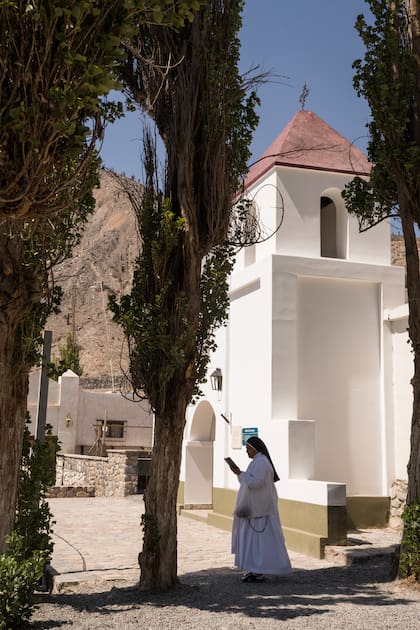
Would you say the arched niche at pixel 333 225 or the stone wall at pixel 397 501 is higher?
the arched niche at pixel 333 225

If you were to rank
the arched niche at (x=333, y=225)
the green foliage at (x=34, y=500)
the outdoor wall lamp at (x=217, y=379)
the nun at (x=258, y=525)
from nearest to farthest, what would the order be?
the green foliage at (x=34, y=500) < the nun at (x=258, y=525) < the arched niche at (x=333, y=225) < the outdoor wall lamp at (x=217, y=379)

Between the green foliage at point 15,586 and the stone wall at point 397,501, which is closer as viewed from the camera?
the green foliage at point 15,586

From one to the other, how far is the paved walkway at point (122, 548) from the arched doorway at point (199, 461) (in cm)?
80

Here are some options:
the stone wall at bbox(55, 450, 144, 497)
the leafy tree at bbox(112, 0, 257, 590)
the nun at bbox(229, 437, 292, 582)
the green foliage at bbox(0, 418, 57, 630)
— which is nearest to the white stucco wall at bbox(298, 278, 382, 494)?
the nun at bbox(229, 437, 292, 582)

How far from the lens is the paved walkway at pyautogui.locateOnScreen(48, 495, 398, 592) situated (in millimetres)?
8868

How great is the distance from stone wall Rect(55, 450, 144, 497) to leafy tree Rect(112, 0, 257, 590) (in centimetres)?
1273

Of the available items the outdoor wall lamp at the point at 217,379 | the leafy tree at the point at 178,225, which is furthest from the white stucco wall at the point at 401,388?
the leafy tree at the point at 178,225

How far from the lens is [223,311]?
799cm

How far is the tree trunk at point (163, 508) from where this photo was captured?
24.1 feet

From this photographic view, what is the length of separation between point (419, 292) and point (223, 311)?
2228 millimetres

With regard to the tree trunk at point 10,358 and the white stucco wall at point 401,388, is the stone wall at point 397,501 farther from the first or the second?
the tree trunk at point 10,358

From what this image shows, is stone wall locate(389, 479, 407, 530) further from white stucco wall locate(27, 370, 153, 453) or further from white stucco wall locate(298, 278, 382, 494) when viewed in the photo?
white stucco wall locate(27, 370, 153, 453)

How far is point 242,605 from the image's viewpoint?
22.5 ft

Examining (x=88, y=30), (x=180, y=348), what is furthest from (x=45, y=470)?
(x=88, y=30)
